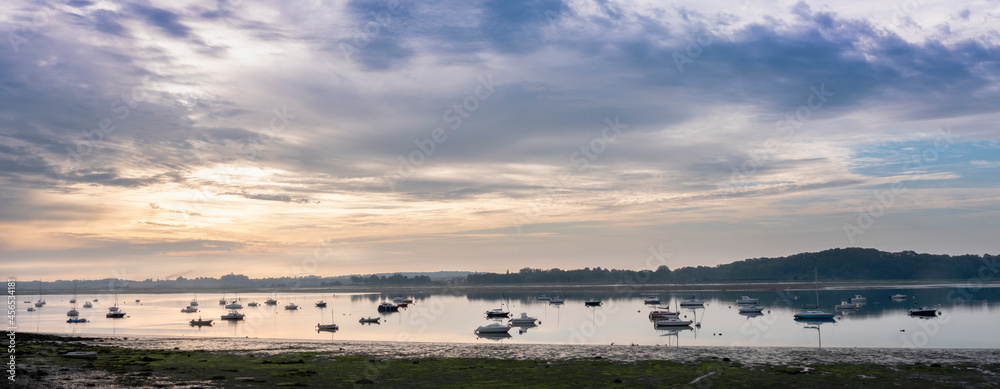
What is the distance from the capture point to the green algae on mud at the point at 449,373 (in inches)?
1297

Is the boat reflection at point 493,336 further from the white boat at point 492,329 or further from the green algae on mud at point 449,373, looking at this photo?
the green algae on mud at point 449,373

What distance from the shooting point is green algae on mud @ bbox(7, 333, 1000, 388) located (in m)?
32.9

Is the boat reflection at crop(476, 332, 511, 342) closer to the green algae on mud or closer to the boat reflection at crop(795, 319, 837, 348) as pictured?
the green algae on mud

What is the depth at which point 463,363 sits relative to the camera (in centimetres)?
4197

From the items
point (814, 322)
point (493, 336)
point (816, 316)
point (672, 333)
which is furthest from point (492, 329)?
point (816, 316)

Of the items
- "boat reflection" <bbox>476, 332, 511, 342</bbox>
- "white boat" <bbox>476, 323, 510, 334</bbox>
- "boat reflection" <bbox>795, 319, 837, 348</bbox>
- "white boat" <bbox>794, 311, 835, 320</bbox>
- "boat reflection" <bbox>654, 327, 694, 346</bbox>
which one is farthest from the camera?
"white boat" <bbox>794, 311, 835, 320</bbox>

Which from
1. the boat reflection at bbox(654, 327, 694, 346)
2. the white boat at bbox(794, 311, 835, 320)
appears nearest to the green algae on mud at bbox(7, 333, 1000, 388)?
the boat reflection at bbox(654, 327, 694, 346)

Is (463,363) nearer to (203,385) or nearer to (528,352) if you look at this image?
(528,352)

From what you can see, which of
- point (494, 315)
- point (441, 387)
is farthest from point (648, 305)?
point (441, 387)

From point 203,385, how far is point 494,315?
3266 inches

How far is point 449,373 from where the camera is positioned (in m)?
37.3

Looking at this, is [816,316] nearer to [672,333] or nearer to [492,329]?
[672,333]

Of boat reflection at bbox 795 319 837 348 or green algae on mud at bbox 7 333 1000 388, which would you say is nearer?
green algae on mud at bbox 7 333 1000 388

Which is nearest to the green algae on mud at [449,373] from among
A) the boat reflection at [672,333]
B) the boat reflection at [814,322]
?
the boat reflection at [672,333]
